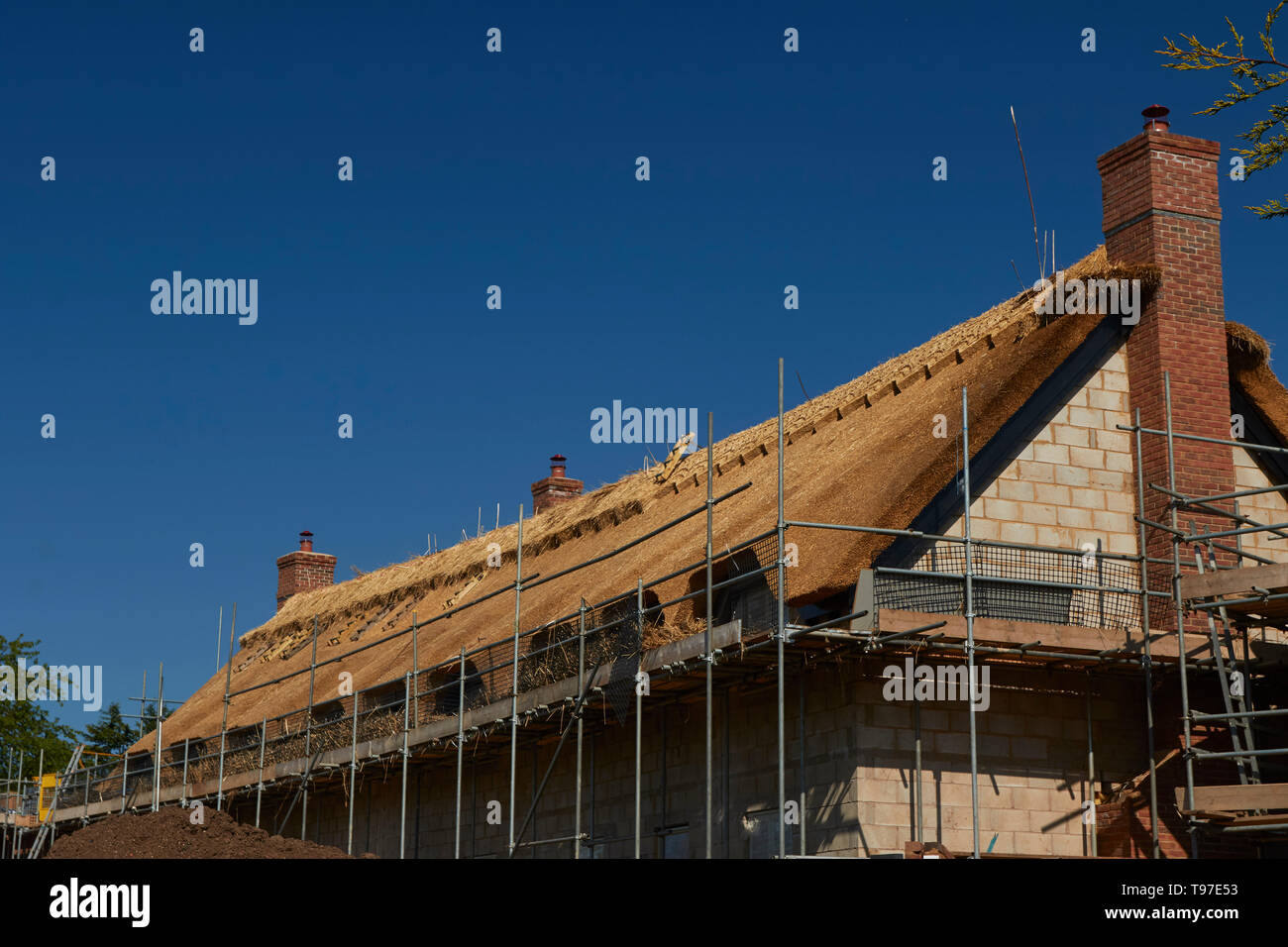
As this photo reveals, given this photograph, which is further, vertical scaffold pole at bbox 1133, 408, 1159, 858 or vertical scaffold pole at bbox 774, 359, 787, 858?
vertical scaffold pole at bbox 1133, 408, 1159, 858

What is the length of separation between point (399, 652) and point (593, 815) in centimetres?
701

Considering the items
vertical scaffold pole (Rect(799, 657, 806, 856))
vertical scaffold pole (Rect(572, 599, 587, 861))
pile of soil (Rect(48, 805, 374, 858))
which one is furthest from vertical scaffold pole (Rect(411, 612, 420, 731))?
vertical scaffold pole (Rect(799, 657, 806, 856))

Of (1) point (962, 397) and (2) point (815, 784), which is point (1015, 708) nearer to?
(2) point (815, 784)

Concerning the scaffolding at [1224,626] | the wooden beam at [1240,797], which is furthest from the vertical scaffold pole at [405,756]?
the wooden beam at [1240,797]

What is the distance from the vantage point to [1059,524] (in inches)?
648

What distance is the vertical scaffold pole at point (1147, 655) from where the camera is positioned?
15.1 m

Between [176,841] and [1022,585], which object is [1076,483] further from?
[176,841]

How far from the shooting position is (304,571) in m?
39.5

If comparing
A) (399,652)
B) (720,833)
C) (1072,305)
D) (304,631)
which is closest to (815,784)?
(720,833)

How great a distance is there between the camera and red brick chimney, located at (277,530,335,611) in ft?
129

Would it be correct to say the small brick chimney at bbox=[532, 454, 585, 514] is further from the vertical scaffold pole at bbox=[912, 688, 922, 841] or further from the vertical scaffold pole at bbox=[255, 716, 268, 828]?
the vertical scaffold pole at bbox=[912, 688, 922, 841]

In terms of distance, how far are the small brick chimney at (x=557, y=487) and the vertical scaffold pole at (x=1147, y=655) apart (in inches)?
596

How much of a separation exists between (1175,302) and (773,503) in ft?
16.4
